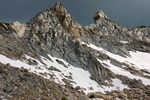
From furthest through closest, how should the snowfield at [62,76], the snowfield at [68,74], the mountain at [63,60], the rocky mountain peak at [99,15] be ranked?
the rocky mountain peak at [99,15] < the mountain at [63,60] < the snowfield at [68,74] < the snowfield at [62,76]

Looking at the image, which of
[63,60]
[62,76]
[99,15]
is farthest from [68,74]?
[99,15]

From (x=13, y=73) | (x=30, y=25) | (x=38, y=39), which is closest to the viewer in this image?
(x=13, y=73)

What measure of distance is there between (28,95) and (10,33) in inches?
1192

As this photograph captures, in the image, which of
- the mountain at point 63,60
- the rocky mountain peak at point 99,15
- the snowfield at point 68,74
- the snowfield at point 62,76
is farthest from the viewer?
the rocky mountain peak at point 99,15

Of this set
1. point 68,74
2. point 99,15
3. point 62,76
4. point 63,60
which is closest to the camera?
point 62,76

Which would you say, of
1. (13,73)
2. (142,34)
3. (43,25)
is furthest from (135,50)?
(13,73)

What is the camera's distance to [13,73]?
16.6 m

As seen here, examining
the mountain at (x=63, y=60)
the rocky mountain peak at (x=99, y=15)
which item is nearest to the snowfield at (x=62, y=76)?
the mountain at (x=63, y=60)

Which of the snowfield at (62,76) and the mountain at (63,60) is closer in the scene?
the snowfield at (62,76)

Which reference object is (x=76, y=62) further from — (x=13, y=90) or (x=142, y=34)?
(x=142, y=34)

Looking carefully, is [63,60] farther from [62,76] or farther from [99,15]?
[99,15]

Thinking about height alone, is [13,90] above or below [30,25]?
below

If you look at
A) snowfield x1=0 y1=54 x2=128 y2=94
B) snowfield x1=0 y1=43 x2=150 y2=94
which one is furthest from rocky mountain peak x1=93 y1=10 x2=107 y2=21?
snowfield x1=0 y1=54 x2=128 y2=94

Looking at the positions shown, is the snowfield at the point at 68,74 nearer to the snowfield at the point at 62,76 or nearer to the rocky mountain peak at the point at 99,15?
the snowfield at the point at 62,76
